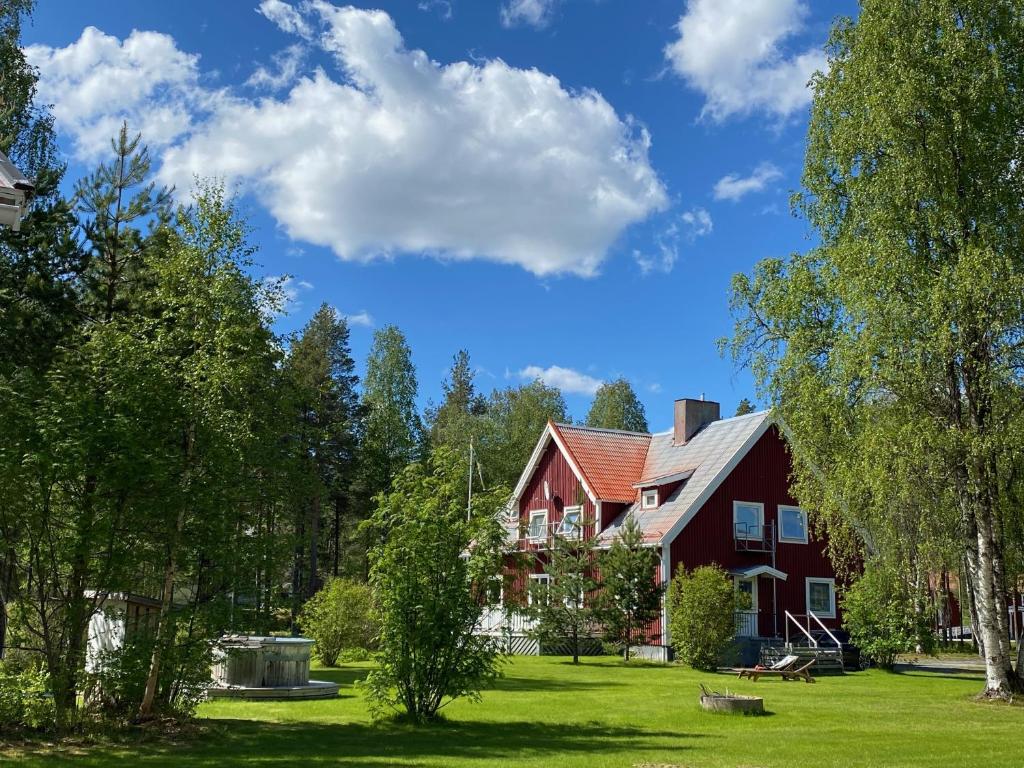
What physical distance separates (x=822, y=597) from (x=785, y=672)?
38.9ft

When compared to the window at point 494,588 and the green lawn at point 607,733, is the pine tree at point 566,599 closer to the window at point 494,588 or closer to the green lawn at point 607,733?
the green lawn at point 607,733

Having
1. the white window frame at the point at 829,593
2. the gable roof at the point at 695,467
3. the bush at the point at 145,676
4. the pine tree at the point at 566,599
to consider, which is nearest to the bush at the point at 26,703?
the bush at the point at 145,676

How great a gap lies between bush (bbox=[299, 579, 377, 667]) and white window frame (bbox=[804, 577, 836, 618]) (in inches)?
683

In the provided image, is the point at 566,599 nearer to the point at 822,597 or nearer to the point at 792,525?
the point at 792,525

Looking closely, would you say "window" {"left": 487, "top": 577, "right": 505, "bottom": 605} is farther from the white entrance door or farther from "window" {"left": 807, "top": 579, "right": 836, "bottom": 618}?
"window" {"left": 807, "top": 579, "right": 836, "bottom": 618}

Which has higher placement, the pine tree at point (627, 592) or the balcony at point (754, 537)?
the balcony at point (754, 537)

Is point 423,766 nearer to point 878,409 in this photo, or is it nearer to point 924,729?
point 924,729

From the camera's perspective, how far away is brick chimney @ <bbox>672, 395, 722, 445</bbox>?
39.1 meters

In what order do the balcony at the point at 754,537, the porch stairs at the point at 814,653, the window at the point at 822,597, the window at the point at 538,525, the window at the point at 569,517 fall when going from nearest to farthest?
the porch stairs at the point at 814,653 → the balcony at the point at 754,537 → the window at the point at 822,597 → the window at the point at 569,517 → the window at the point at 538,525

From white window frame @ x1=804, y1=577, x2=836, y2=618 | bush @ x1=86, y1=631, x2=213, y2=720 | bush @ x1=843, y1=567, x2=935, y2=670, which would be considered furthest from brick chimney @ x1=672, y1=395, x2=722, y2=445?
bush @ x1=86, y1=631, x2=213, y2=720

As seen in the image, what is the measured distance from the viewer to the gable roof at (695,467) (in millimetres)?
33812

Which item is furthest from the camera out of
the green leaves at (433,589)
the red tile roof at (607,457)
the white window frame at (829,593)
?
the red tile roof at (607,457)

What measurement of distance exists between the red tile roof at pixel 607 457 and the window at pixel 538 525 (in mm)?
3078

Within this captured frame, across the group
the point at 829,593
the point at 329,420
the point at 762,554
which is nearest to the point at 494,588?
the point at 762,554
